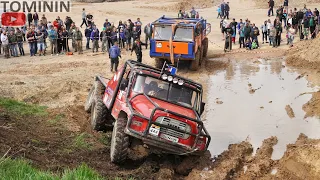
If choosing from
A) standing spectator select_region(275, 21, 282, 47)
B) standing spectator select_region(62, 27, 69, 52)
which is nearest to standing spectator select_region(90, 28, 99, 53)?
standing spectator select_region(62, 27, 69, 52)

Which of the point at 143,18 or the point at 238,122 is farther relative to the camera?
the point at 143,18

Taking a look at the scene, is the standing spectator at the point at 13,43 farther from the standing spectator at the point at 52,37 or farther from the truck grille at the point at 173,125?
the truck grille at the point at 173,125

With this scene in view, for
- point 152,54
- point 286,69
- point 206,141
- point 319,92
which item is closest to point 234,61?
point 286,69

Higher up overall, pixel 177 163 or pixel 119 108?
pixel 119 108

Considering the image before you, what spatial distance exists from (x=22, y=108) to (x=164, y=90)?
16.3 ft

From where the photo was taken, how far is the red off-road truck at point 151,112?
409 inches

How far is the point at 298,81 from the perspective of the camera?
2020cm

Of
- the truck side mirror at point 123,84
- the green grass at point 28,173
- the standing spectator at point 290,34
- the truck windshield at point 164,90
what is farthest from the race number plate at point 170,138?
the standing spectator at point 290,34

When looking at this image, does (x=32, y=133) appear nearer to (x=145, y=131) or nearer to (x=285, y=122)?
(x=145, y=131)

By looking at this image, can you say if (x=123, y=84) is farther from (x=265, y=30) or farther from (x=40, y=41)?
(x=265, y=30)

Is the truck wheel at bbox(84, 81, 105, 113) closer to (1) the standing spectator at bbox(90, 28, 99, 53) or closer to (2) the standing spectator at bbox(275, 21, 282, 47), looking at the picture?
(1) the standing spectator at bbox(90, 28, 99, 53)

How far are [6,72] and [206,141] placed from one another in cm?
1334

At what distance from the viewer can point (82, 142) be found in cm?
1170

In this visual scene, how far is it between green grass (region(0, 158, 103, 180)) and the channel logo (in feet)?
81.5
